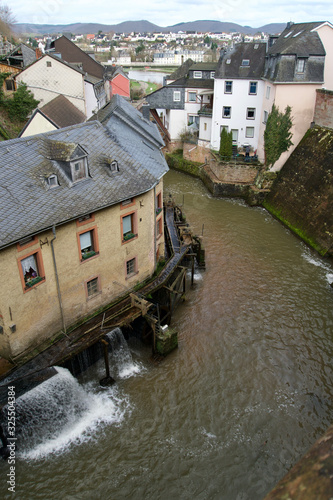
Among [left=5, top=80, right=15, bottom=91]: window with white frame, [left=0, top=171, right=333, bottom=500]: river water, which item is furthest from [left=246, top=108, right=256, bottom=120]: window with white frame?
[left=5, top=80, right=15, bottom=91]: window with white frame

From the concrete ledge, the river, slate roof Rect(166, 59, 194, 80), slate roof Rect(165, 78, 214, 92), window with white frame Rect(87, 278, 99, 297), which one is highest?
slate roof Rect(166, 59, 194, 80)

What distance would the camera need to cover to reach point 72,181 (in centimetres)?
1789

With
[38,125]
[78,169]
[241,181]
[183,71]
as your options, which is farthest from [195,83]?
[78,169]

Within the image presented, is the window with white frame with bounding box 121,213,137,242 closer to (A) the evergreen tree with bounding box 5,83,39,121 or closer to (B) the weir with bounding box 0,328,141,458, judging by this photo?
(B) the weir with bounding box 0,328,141,458

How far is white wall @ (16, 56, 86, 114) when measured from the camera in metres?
42.4

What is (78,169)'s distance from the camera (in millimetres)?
18078

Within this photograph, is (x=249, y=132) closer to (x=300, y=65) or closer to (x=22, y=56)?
(x=300, y=65)

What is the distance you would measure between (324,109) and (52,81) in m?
28.9

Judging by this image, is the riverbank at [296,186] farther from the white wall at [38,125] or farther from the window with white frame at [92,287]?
the window with white frame at [92,287]

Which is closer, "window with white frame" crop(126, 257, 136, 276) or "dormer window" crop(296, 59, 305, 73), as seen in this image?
"window with white frame" crop(126, 257, 136, 276)

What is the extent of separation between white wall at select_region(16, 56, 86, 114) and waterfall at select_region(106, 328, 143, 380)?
33.1 meters

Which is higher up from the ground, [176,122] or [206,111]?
[206,111]

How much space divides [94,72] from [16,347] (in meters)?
53.2

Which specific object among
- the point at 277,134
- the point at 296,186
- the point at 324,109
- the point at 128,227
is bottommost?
the point at 296,186
